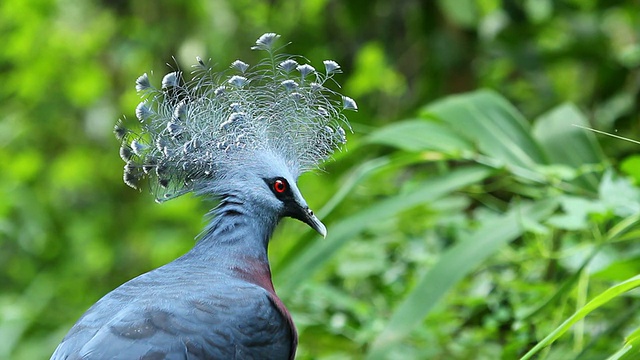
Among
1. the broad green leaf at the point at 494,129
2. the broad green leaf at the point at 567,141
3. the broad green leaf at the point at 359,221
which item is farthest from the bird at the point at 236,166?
the broad green leaf at the point at 567,141

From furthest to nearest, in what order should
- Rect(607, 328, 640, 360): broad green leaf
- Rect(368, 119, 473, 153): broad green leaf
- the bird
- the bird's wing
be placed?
1. Rect(368, 119, 473, 153): broad green leaf
2. the bird
3. the bird's wing
4. Rect(607, 328, 640, 360): broad green leaf

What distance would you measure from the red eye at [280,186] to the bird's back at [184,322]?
0.22 meters

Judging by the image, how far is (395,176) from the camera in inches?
122

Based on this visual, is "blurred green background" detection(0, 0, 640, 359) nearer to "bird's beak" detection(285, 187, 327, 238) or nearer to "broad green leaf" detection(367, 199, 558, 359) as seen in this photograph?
"broad green leaf" detection(367, 199, 558, 359)

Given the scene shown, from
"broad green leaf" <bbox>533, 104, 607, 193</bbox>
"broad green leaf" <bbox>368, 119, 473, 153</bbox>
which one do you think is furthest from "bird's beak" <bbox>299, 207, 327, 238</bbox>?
"broad green leaf" <bbox>533, 104, 607, 193</bbox>

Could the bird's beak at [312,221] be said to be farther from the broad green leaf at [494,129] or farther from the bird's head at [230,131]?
the broad green leaf at [494,129]

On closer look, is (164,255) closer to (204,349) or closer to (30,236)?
(30,236)

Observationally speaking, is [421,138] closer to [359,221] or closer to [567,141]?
[359,221]

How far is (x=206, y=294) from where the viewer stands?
4.99 ft

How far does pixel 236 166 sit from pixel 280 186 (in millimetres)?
101

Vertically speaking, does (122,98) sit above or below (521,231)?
below

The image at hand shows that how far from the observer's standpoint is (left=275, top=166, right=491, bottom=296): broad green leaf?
187 centimetres

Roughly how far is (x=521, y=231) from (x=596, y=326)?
446 mm

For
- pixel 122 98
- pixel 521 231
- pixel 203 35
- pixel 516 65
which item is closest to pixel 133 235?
pixel 122 98
